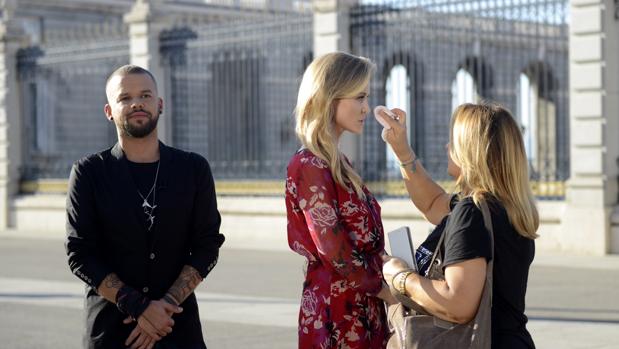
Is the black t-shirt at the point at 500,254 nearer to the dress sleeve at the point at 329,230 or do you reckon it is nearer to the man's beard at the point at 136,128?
the dress sleeve at the point at 329,230

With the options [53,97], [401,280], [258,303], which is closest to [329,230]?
[401,280]

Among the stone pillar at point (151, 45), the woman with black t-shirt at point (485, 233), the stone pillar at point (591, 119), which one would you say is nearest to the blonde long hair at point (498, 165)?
the woman with black t-shirt at point (485, 233)

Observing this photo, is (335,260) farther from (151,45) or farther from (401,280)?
(151,45)

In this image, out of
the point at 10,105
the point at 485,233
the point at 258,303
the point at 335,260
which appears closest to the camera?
the point at 485,233

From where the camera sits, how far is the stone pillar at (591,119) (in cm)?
1638

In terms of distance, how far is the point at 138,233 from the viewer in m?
4.58

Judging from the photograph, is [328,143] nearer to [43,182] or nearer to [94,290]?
[94,290]

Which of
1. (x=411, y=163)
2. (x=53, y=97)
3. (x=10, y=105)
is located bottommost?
(x=411, y=163)

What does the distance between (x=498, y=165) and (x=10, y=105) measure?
23.5m

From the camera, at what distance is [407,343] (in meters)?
4.00

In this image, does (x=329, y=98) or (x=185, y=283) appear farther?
(x=185, y=283)


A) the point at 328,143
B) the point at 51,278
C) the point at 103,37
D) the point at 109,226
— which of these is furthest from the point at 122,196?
the point at 103,37

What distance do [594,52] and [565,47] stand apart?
7.66 feet

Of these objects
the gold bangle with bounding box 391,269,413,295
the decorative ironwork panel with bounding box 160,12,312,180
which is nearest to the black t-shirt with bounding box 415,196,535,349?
the gold bangle with bounding box 391,269,413,295
